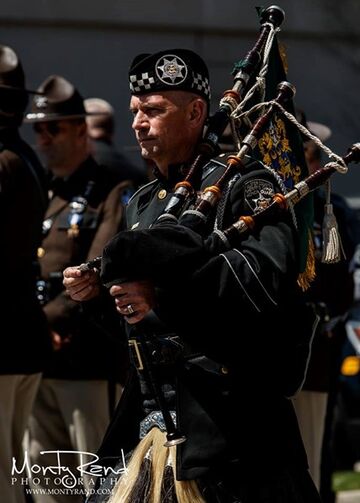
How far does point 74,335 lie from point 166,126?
2731 millimetres

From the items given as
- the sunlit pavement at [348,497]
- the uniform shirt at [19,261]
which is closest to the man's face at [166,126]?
the uniform shirt at [19,261]

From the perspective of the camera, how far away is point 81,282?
4059 mm

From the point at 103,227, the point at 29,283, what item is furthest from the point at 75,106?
the point at 29,283

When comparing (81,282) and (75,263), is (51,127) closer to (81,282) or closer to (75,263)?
(75,263)

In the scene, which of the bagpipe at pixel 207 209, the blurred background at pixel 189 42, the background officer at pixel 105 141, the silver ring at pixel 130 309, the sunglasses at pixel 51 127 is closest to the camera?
the bagpipe at pixel 207 209

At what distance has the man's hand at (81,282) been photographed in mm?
4035

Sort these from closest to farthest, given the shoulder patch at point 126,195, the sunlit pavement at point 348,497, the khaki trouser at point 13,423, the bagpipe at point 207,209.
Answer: the bagpipe at point 207,209, the khaki trouser at point 13,423, the shoulder patch at point 126,195, the sunlit pavement at point 348,497

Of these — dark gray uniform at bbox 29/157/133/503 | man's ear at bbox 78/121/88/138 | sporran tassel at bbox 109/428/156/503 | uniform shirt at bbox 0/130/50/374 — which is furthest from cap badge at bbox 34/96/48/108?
sporran tassel at bbox 109/428/156/503

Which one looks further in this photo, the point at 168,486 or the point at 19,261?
the point at 19,261

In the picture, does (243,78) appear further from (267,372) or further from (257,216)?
(267,372)

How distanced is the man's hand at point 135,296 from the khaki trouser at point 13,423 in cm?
233

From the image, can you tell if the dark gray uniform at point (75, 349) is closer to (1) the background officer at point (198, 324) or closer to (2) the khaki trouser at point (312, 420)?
(2) the khaki trouser at point (312, 420)

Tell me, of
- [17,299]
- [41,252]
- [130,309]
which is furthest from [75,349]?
[130,309]

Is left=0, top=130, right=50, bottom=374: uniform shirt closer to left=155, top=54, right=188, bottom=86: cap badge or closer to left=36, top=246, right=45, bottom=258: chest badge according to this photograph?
left=36, top=246, right=45, bottom=258: chest badge
